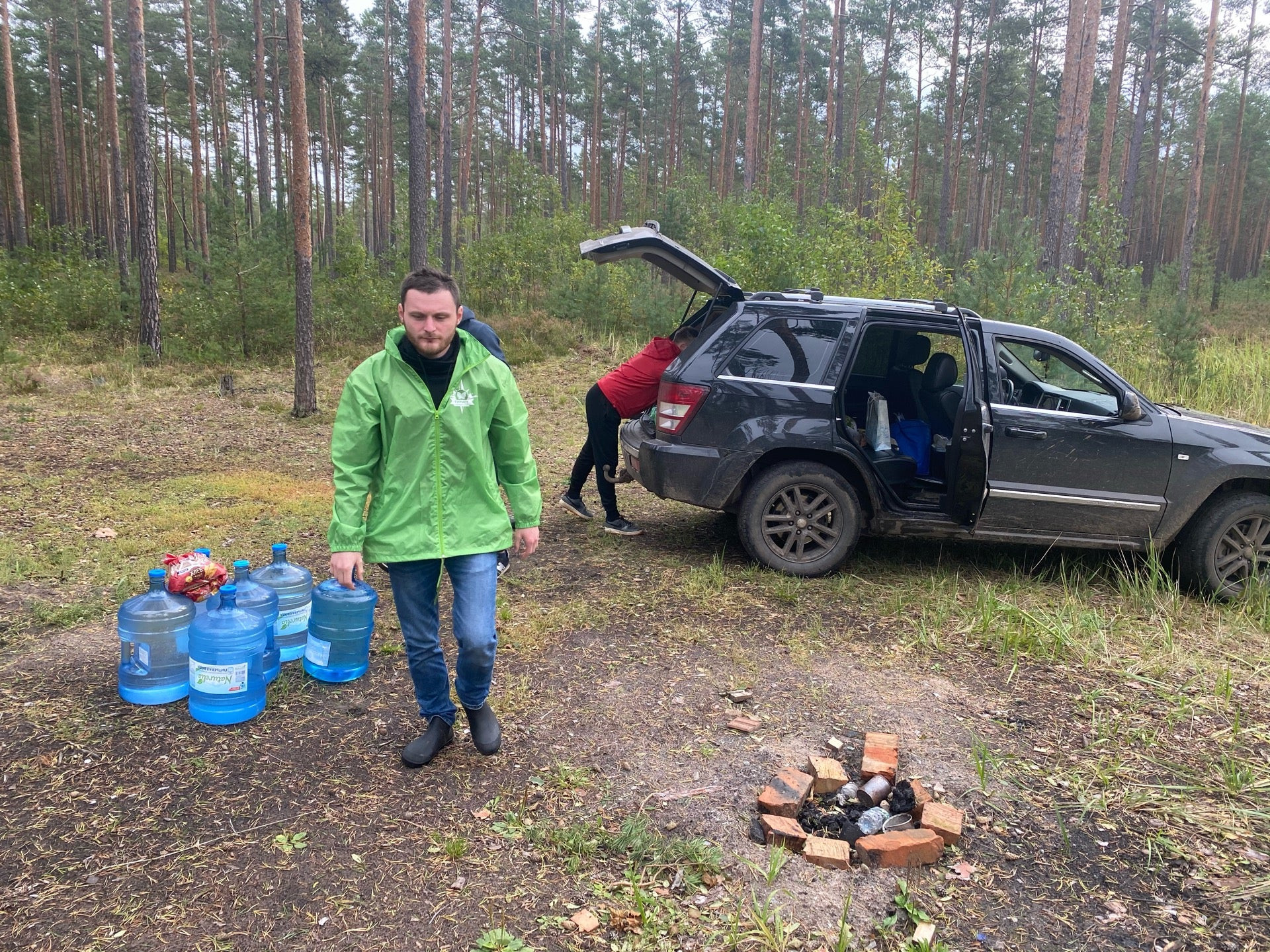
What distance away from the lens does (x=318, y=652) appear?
13.7 feet

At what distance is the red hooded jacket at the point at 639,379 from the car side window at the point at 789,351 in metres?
0.81

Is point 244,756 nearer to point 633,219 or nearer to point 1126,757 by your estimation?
point 1126,757

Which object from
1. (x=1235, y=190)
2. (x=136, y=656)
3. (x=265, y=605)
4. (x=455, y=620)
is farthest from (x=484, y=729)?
(x=1235, y=190)

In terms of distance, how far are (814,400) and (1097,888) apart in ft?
11.3

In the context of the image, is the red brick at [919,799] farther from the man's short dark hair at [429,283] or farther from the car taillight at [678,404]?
the car taillight at [678,404]

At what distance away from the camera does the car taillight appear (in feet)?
18.8

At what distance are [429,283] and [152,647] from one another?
2.27 metres

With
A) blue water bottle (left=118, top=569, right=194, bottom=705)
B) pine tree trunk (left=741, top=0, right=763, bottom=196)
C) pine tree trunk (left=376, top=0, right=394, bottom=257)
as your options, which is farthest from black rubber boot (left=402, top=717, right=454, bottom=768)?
pine tree trunk (left=376, top=0, right=394, bottom=257)

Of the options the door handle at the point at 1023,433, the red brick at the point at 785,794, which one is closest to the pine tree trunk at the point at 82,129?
the door handle at the point at 1023,433

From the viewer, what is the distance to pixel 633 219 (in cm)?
3181

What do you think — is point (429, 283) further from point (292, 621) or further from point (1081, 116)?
point (1081, 116)

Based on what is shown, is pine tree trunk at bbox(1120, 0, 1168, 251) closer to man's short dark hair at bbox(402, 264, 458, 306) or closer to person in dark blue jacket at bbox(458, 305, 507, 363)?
person in dark blue jacket at bbox(458, 305, 507, 363)

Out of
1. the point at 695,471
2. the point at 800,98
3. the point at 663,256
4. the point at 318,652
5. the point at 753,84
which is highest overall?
the point at 800,98

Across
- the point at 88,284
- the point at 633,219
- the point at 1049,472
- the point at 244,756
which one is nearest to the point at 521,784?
the point at 244,756
